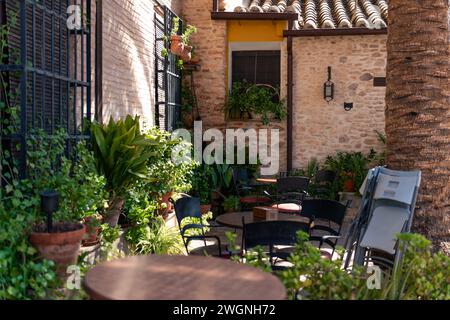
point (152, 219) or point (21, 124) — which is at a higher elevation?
point (21, 124)

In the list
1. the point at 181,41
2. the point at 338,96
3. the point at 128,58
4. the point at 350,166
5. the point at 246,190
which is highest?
the point at 181,41

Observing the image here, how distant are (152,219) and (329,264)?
4051 millimetres

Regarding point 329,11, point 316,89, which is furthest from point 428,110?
point 329,11

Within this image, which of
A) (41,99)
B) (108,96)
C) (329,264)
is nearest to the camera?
(329,264)

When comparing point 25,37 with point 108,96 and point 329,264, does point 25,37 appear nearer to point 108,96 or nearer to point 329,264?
point 108,96

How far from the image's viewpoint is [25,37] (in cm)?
479

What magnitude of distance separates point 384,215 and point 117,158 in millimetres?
2904

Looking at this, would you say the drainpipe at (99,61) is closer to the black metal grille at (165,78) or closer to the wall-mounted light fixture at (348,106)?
the black metal grille at (165,78)

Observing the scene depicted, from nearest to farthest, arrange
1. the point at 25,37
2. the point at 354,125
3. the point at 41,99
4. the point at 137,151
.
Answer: the point at 25,37 → the point at 41,99 → the point at 137,151 → the point at 354,125

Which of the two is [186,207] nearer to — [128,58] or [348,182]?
[128,58]

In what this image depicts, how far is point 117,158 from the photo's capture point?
6152 mm

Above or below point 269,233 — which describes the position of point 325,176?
above
